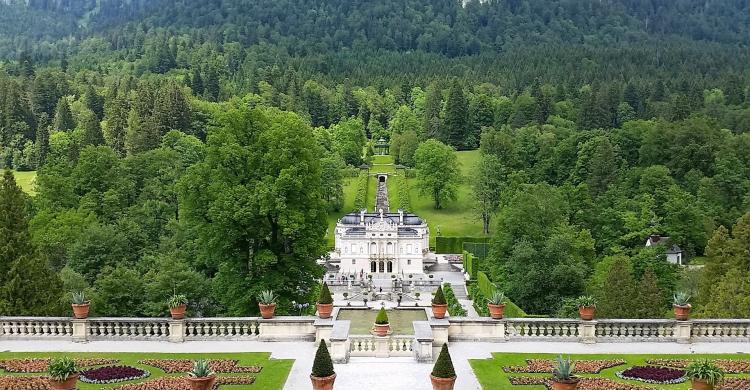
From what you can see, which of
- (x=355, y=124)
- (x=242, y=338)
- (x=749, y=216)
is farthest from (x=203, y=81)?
(x=242, y=338)

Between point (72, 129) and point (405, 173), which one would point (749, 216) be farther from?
point (72, 129)

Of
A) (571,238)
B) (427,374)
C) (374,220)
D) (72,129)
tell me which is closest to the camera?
(427,374)

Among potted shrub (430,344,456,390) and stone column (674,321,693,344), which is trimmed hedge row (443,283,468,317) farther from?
potted shrub (430,344,456,390)

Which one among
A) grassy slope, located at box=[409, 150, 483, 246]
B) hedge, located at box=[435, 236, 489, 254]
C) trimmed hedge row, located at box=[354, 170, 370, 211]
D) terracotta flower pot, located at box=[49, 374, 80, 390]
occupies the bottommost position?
hedge, located at box=[435, 236, 489, 254]

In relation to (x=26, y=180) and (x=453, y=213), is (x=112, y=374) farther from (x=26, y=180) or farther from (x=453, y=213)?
(x=26, y=180)

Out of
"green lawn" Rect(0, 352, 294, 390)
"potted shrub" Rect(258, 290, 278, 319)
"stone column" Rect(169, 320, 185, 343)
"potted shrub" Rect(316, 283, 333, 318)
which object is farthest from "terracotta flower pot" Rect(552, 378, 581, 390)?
"stone column" Rect(169, 320, 185, 343)

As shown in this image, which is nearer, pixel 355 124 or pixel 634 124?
pixel 634 124

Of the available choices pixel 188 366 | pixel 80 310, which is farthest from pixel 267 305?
pixel 80 310
